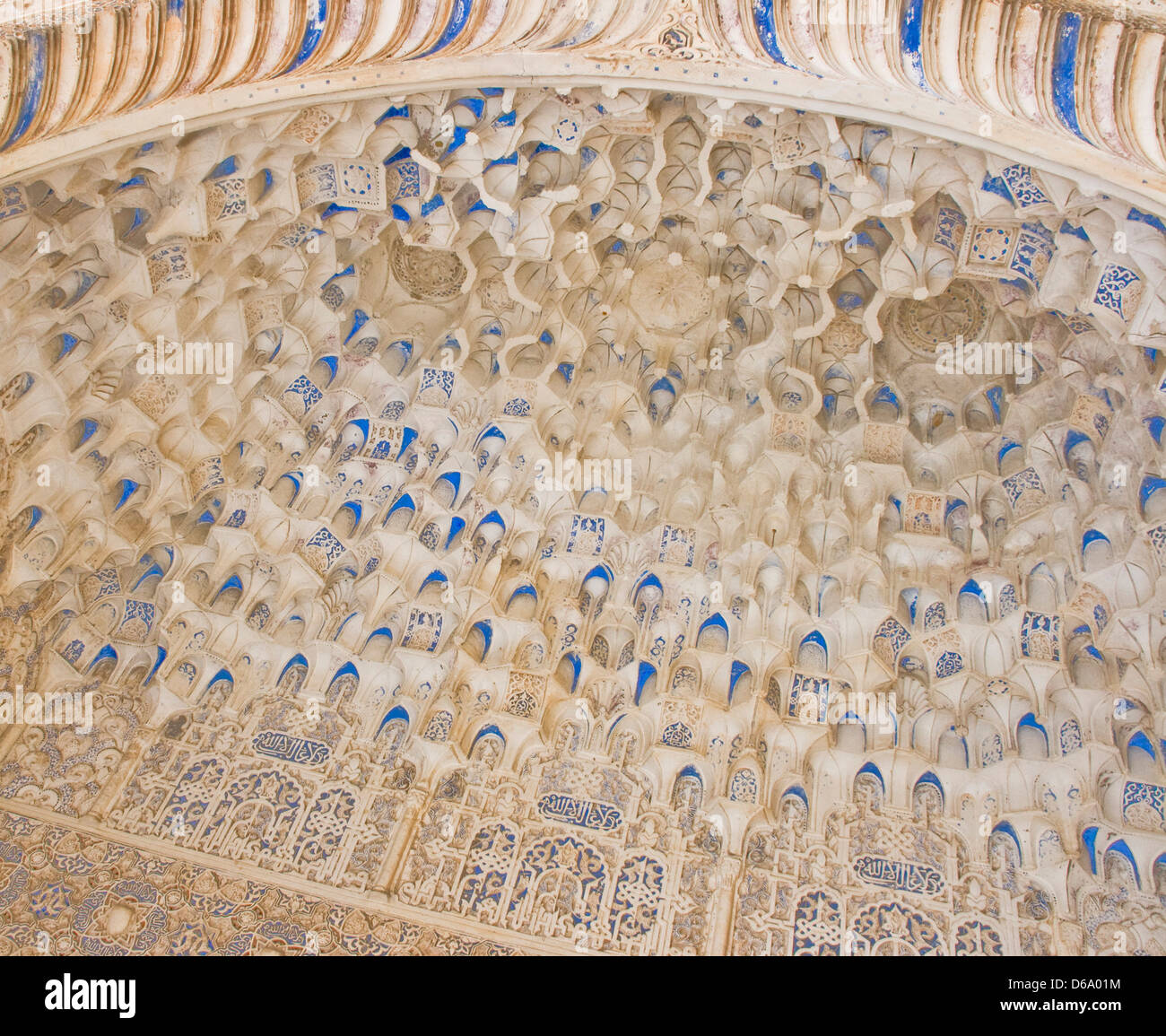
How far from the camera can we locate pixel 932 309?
846 centimetres

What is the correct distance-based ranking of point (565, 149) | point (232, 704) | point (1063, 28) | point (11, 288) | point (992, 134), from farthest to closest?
point (232, 704) → point (565, 149) → point (11, 288) → point (992, 134) → point (1063, 28)

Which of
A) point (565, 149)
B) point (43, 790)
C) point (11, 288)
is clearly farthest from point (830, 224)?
point (43, 790)

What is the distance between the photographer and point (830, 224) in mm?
7590

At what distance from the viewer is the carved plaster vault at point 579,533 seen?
7141 millimetres

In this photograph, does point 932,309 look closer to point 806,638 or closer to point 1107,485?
point 1107,485

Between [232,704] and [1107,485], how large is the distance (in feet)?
23.8

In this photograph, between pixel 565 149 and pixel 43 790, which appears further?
pixel 43 790

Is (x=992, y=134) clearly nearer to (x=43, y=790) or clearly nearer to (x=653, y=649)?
(x=653, y=649)

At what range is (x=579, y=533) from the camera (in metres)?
9.16

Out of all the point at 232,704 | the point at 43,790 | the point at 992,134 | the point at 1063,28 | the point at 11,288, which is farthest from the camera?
the point at 232,704

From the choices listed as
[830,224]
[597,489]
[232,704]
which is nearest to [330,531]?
[232,704]

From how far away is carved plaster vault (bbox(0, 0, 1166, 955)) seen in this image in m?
7.14

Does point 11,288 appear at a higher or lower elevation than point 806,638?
higher
